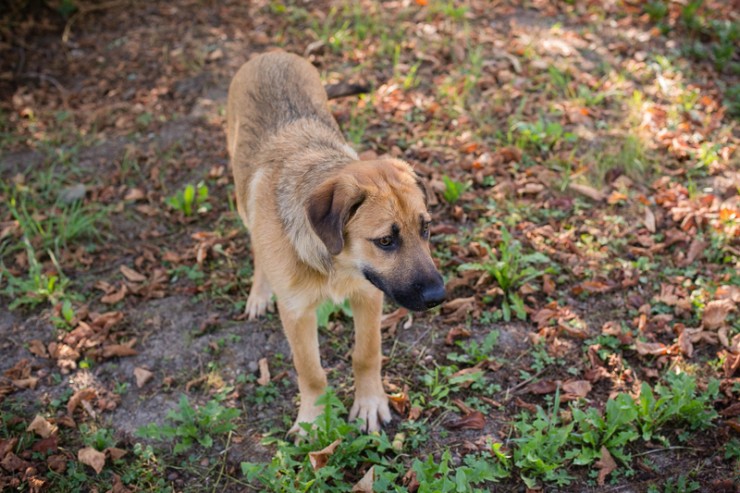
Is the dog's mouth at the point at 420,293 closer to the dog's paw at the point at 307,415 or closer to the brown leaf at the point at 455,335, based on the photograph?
the dog's paw at the point at 307,415

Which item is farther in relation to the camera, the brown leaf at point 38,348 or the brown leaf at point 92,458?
the brown leaf at point 38,348

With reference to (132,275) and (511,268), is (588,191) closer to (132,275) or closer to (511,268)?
(511,268)

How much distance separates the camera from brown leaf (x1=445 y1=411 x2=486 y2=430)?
406 cm

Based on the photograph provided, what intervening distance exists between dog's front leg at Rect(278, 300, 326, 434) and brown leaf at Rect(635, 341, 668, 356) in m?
2.11

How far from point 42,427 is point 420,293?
8.63 ft

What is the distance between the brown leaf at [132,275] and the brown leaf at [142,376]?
1.03 m

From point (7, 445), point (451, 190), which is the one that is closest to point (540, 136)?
point (451, 190)

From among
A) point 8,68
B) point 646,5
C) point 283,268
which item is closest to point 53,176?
point 8,68

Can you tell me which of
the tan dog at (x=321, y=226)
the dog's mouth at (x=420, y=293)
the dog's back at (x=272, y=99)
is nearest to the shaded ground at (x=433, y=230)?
the tan dog at (x=321, y=226)

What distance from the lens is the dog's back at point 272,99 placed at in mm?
4773

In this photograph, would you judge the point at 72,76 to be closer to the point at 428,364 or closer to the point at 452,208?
the point at 452,208

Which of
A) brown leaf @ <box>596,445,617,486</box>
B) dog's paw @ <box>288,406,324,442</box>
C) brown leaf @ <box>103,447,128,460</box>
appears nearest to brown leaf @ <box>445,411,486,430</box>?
brown leaf @ <box>596,445,617,486</box>

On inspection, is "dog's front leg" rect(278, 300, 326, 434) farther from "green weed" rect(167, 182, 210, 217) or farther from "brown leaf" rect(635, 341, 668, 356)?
"green weed" rect(167, 182, 210, 217)

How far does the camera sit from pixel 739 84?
23.7ft
